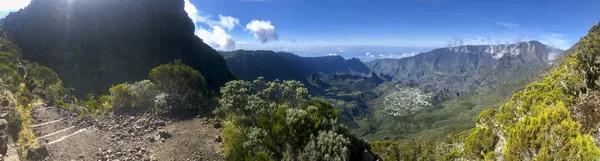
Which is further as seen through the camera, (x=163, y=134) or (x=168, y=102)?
(x=168, y=102)

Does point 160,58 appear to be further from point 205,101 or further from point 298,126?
point 298,126

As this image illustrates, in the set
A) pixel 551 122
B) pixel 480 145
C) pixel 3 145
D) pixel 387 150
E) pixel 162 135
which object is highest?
pixel 551 122

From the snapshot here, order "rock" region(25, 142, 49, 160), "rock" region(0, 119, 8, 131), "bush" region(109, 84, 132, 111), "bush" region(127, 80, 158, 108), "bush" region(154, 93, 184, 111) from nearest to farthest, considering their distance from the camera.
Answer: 1. "rock" region(25, 142, 49, 160)
2. "rock" region(0, 119, 8, 131)
3. "bush" region(154, 93, 184, 111)
4. "bush" region(109, 84, 132, 111)
5. "bush" region(127, 80, 158, 108)

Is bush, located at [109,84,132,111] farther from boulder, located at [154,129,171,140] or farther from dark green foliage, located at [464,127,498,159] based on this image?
dark green foliage, located at [464,127,498,159]

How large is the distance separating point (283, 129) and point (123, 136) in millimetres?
14930

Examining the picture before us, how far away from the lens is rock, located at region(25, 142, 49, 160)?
667 inches

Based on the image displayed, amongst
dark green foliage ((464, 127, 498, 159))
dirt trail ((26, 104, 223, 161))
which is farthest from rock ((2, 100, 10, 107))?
dark green foliage ((464, 127, 498, 159))

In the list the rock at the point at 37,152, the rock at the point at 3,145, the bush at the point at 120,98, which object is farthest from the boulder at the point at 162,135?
the bush at the point at 120,98

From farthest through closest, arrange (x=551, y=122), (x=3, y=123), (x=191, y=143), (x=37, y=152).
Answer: (x=191, y=143)
(x=3, y=123)
(x=37, y=152)
(x=551, y=122)

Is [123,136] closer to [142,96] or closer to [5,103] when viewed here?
[5,103]

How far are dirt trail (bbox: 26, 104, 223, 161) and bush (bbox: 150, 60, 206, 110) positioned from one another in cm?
505

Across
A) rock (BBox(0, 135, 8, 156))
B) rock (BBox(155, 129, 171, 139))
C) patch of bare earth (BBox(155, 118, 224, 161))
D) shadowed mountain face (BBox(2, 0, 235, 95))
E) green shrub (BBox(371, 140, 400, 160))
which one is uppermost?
shadowed mountain face (BBox(2, 0, 235, 95))

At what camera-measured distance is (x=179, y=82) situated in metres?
33.4

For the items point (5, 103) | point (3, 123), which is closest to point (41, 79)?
point (5, 103)
